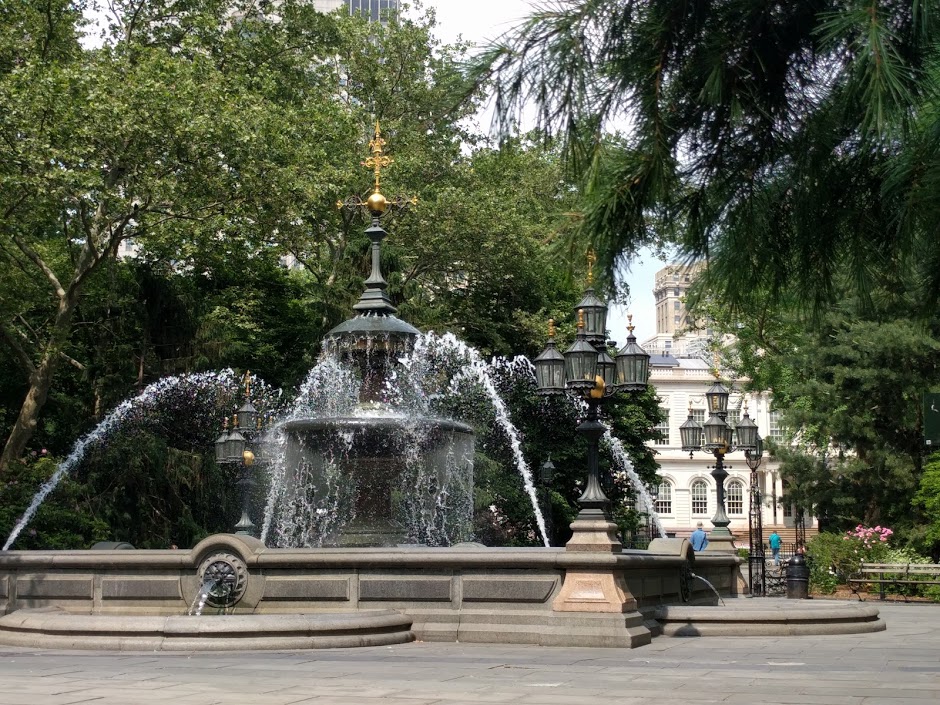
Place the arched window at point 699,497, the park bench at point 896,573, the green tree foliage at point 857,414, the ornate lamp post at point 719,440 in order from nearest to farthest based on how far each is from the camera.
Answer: the ornate lamp post at point 719,440, the park bench at point 896,573, the green tree foliage at point 857,414, the arched window at point 699,497

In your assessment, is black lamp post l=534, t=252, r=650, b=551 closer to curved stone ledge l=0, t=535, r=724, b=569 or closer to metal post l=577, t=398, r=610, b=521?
metal post l=577, t=398, r=610, b=521

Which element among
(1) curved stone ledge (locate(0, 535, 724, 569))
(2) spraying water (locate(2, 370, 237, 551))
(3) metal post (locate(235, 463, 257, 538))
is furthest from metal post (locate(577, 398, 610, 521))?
(2) spraying water (locate(2, 370, 237, 551))

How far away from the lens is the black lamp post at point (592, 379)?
1355 cm

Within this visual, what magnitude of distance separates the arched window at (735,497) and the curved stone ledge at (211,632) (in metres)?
76.4

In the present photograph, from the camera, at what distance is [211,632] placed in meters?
12.0

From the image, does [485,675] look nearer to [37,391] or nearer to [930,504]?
[37,391]

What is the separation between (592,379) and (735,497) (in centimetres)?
7511

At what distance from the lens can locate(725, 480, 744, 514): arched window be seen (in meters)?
86.6

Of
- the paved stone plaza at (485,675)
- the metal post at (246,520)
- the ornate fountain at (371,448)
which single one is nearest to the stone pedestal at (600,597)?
the paved stone plaza at (485,675)

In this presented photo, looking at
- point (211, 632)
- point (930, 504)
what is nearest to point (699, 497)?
point (930, 504)

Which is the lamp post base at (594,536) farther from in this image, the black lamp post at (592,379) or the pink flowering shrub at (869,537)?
the pink flowering shrub at (869,537)

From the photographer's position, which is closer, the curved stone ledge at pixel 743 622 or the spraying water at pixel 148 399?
the curved stone ledge at pixel 743 622

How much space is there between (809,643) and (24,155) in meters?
18.3

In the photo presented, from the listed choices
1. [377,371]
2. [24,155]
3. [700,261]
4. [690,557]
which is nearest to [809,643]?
[690,557]
